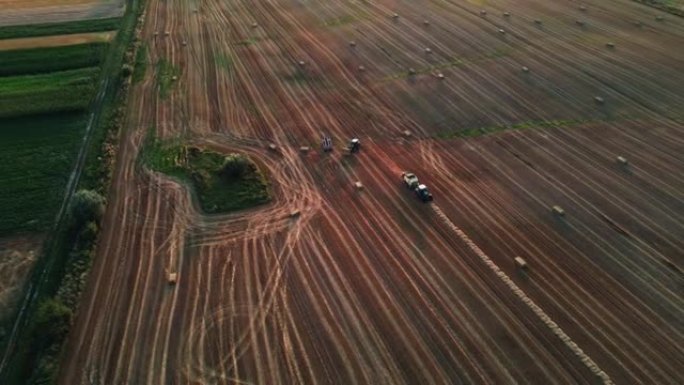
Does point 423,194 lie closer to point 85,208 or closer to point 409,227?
point 409,227

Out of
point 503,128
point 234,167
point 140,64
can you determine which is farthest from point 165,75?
point 503,128

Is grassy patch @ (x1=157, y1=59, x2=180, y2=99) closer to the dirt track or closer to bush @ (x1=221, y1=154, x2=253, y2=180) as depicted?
the dirt track

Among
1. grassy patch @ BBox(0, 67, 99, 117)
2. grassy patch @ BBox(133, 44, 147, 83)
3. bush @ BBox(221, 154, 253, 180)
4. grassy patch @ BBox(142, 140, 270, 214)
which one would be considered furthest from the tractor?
grassy patch @ BBox(133, 44, 147, 83)

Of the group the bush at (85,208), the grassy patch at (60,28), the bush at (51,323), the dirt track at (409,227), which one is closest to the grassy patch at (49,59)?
the grassy patch at (60,28)

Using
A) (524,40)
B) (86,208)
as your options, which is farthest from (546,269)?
(524,40)

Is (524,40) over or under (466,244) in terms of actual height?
over

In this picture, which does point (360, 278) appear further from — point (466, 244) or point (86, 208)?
point (86, 208)

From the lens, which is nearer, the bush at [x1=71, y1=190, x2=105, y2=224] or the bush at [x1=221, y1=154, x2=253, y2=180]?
the bush at [x1=71, y1=190, x2=105, y2=224]
